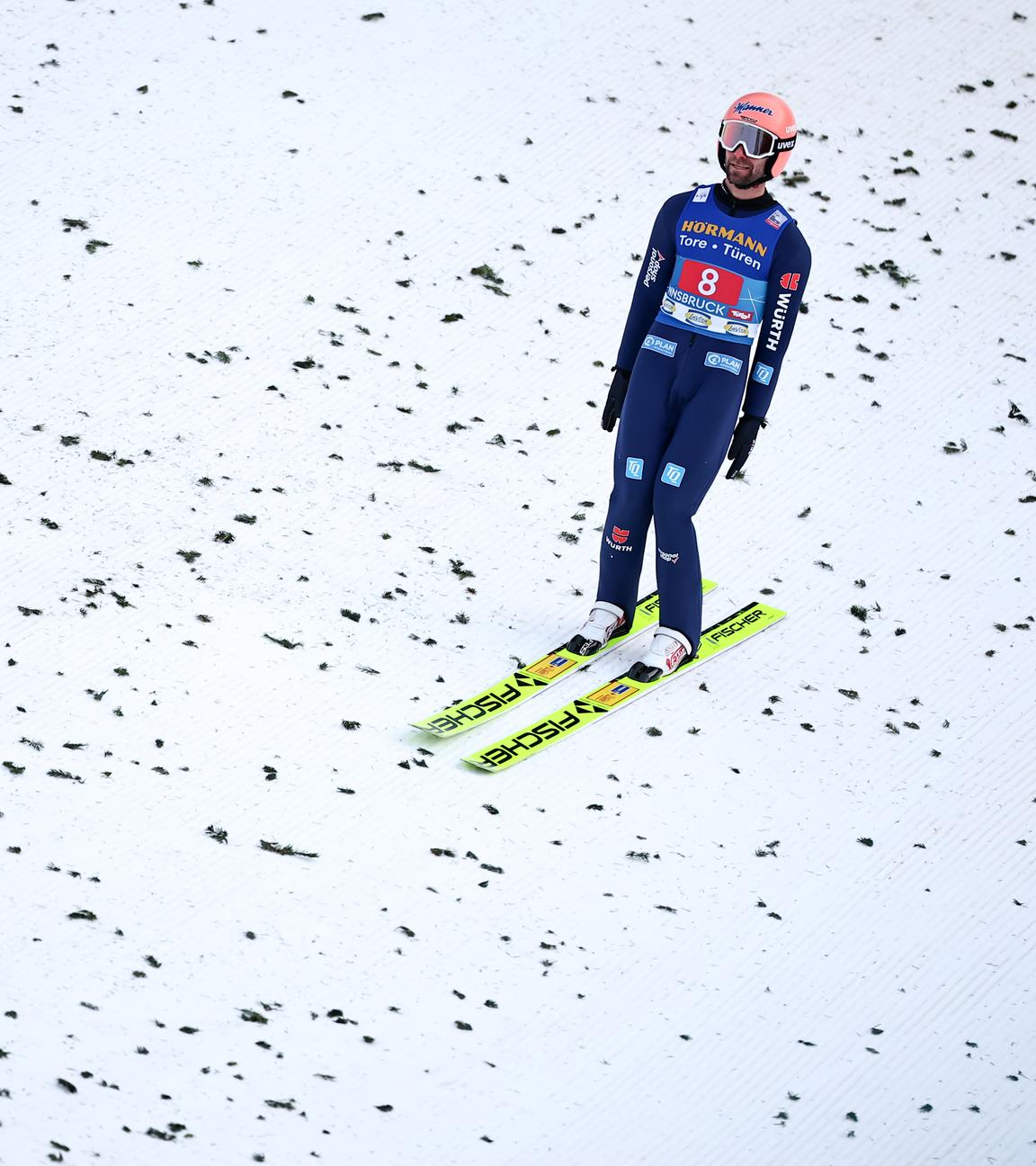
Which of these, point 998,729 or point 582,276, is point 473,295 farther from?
point 998,729

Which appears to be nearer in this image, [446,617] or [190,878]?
[190,878]

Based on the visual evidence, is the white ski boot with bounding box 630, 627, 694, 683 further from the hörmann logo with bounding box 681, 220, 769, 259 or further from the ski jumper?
the hörmann logo with bounding box 681, 220, 769, 259

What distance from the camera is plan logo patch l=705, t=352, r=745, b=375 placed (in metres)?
5.85

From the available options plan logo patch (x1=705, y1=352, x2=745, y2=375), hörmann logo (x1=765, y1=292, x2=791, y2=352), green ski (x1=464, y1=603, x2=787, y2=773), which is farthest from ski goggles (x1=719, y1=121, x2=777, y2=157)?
green ski (x1=464, y1=603, x2=787, y2=773)

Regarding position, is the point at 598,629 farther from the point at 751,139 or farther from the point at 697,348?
the point at 751,139

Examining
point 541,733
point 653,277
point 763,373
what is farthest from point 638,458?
point 541,733

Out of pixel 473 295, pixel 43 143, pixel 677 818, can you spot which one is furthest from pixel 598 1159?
pixel 43 143

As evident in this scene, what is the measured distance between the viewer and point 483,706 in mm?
5934

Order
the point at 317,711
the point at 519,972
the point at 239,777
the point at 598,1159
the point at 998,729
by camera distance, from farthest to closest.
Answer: the point at 998,729 → the point at 317,711 → the point at 239,777 → the point at 519,972 → the point at 598,1159

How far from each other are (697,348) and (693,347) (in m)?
0.01

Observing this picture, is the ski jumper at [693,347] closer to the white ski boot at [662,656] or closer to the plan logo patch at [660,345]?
the plan logo patch at [660,345]

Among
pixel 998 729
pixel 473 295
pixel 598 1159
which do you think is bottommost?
pixel 598 1159

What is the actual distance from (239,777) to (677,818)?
1468 millimetres

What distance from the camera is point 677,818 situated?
5.57 meters
